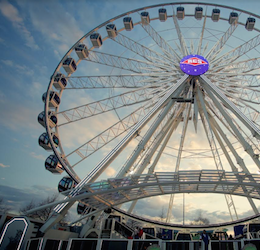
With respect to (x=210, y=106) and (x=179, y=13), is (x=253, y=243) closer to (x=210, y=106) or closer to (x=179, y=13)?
(x=210, y=106)

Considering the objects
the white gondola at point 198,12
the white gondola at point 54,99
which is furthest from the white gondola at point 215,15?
the white gondola at point 54,99

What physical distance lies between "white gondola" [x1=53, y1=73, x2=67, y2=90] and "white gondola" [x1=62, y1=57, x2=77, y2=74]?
79 centimetres

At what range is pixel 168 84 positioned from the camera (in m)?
20.1

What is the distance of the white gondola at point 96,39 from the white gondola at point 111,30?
4.03 feet

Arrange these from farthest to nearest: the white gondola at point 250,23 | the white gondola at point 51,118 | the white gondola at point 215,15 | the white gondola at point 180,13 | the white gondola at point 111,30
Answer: the white gondola at point 180,13, the white gondola at point 215,15, the white gondola at point 111,30, the white gondola at point 250,23, the white gondola at point 51,118

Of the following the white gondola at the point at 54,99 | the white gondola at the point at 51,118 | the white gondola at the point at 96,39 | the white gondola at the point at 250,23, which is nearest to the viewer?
the white gondola at the point at 51,118

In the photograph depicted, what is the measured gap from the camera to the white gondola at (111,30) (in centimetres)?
2244

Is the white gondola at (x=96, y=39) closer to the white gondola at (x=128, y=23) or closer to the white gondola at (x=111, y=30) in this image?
the white gondola at (x=111, y=30)

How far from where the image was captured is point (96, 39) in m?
21.6

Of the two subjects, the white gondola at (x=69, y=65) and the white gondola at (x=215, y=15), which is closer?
the white gondola at (x=69, y=65)

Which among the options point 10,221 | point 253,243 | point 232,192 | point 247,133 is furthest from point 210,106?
point 10,221

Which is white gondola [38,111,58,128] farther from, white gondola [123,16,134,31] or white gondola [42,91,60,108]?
white gondola [123,16,134,31]

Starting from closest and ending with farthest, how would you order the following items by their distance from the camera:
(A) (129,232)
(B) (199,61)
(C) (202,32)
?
(A) (129,232)
(B) (199,61)
(C) (202,32)

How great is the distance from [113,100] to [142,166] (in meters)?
6.12
